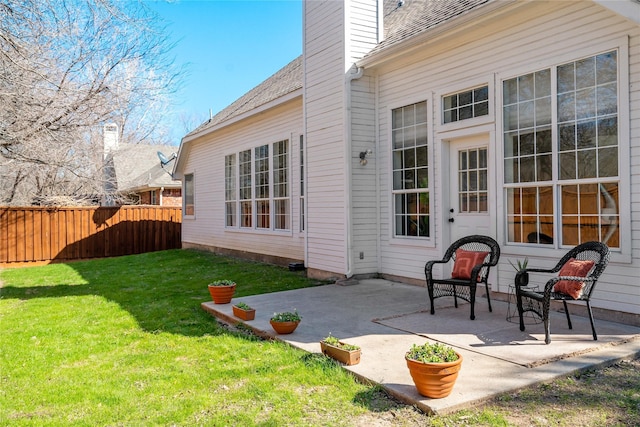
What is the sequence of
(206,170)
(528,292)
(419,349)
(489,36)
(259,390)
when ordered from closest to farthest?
(419,349), (259,390), (528,292), (489,36), (206,170)

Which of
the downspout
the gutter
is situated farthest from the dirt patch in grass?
the downspout

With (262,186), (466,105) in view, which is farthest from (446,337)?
(262,186)

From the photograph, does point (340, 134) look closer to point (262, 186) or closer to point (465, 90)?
point (465, 90)

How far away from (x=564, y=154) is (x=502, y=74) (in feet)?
4.47

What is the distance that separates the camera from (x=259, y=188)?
11.6 m

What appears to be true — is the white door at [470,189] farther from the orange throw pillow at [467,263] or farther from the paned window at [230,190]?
the paned window at [230,190]

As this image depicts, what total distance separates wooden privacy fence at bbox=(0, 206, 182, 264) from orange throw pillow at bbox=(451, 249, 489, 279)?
1328 cm

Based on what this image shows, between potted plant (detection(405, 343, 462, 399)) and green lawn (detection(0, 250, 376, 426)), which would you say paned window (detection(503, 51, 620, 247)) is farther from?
green lawn (detection(0, 250, 376, 426))

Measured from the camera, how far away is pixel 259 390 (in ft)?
11.1

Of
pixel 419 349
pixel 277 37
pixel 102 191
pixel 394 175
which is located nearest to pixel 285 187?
pixel 394 175

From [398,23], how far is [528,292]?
5.93 metres

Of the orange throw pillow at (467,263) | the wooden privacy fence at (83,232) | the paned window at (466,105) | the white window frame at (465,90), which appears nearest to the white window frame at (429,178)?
the white window frame at (465,90)

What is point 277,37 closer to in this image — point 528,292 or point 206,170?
point 206,170

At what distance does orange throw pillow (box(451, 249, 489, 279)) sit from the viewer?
5.36 meters
